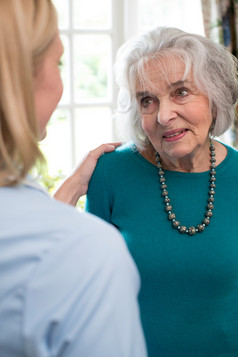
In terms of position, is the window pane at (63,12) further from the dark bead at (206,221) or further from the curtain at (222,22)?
the dark bead at (206,221)

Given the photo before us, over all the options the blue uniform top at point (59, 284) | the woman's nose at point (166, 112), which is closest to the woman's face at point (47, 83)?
the blue uniform top at point (59, 284)

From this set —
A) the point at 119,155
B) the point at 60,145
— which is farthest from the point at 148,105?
the point at 60,145

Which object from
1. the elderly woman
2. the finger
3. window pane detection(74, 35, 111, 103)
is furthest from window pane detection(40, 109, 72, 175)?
the elderly woman

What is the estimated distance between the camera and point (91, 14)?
3.13 meters

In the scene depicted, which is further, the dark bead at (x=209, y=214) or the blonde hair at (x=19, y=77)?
the dark bead at (x=209, y=214)

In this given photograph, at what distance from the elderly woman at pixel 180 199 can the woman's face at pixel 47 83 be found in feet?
2.38

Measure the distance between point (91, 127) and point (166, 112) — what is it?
1864mm

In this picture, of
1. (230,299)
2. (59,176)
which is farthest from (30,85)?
(59,176)

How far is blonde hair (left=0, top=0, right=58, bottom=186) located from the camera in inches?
25.2

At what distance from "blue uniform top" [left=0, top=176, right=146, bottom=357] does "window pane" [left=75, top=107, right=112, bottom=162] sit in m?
2.62

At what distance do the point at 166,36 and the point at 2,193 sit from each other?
102 cm

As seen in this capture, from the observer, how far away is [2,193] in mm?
663

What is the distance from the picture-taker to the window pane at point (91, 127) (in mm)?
3264

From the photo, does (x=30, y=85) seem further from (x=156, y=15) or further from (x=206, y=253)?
(x=156, y=15)
